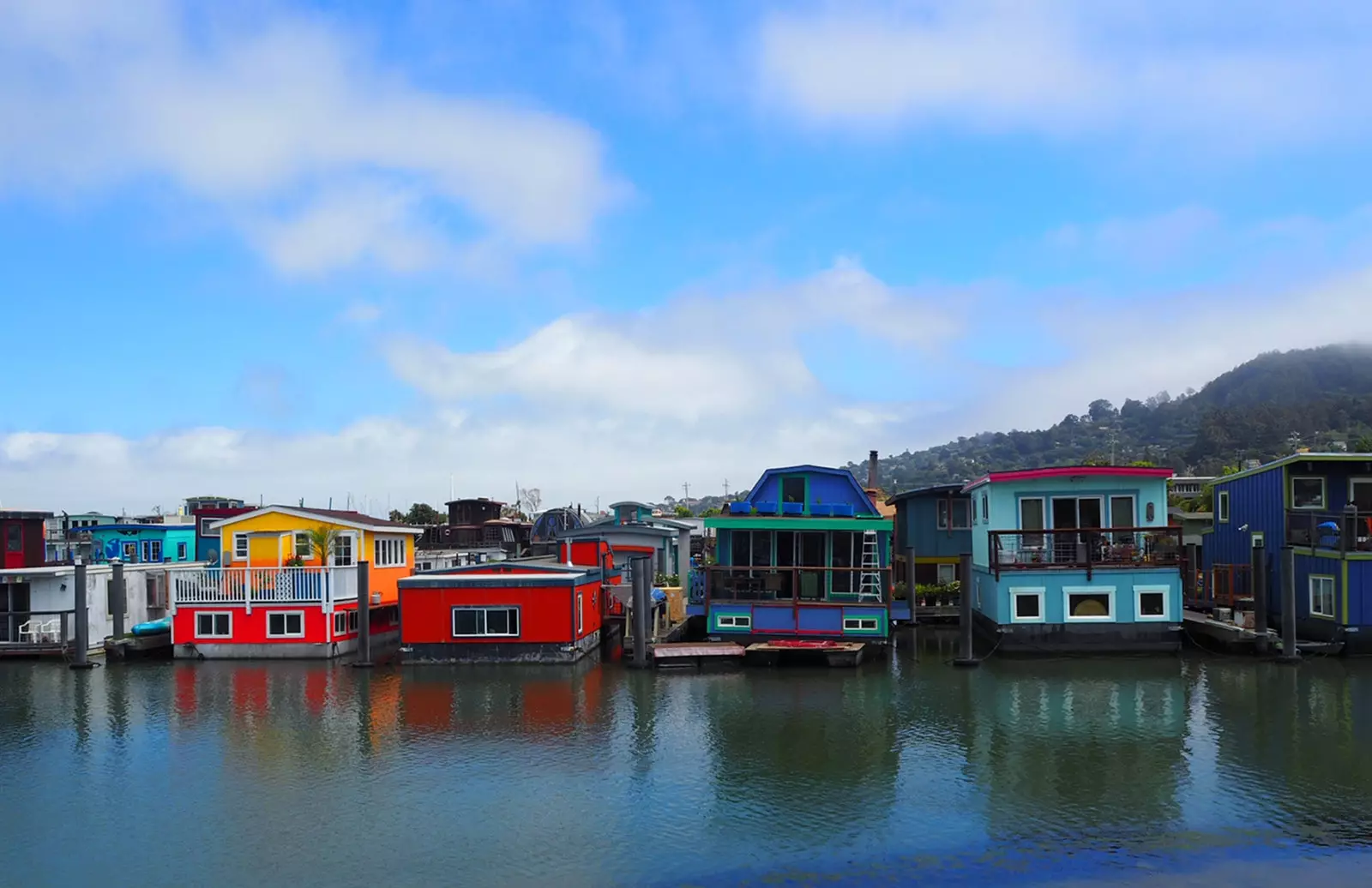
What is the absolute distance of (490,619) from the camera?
36688 mm

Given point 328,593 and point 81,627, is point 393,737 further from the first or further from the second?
point 81,627

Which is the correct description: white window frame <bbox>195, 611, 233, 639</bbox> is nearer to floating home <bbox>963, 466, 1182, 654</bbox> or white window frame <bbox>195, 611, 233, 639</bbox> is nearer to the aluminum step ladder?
the aluminum step ladder

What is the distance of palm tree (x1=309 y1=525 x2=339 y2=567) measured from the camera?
1582 inches

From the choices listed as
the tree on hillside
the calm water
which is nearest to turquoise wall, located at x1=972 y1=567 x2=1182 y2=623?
the calm water

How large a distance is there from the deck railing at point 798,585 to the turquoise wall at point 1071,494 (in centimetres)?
510

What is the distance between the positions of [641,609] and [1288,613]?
2189cm

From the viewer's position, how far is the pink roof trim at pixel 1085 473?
36.4m

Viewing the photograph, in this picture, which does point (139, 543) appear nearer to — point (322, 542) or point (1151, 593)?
point (322, 542)

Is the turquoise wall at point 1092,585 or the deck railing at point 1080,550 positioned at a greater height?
the deck railing at point 1080,550

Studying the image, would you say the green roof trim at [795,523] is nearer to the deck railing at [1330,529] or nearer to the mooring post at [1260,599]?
the mooring post at [1260,599]

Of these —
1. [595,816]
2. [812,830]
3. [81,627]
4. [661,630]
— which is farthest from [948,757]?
[81,627]

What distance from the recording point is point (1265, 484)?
3956cm

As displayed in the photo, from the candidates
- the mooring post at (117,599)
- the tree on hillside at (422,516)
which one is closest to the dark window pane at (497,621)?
the mooring post at (117,599)

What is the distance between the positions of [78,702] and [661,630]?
67.5 ft
